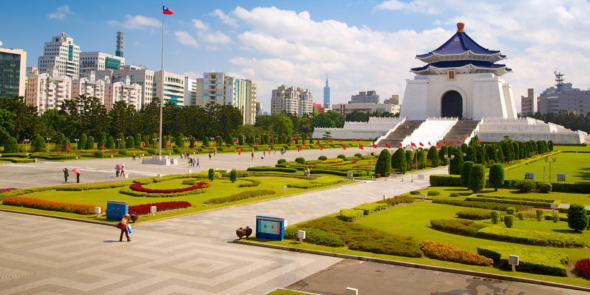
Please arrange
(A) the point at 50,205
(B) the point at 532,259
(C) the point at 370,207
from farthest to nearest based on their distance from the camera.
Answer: (C) the point at 370,207 < (A) the point at 50,205 < (B) the point at 532,259

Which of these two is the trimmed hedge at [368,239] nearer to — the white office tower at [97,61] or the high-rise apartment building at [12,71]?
the high-rise apartment building at [12,71]

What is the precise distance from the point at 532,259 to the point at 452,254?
1788mm

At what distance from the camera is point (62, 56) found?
497 feet

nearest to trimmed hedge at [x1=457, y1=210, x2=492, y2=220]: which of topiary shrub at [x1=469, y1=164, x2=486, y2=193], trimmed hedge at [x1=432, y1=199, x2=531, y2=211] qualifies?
trimmed hedge at [x1=432, y1=199, x2=531, y2=211]

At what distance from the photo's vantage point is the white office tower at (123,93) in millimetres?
111875

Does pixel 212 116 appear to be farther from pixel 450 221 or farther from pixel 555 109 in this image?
pixel 555 109

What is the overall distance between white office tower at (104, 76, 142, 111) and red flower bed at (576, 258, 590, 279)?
11066cm

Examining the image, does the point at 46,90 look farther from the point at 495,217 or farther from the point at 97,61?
the point at 495,217

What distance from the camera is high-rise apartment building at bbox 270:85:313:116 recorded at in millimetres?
187075

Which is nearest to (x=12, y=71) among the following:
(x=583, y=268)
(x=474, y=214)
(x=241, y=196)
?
(x=241, y=196)

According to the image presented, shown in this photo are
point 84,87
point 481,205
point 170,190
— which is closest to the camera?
point 481,205

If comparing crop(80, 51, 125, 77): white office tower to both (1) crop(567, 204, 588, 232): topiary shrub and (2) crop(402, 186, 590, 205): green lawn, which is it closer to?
(2) crop(402, 186, 590, 205): green lawn

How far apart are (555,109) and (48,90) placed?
555 ft

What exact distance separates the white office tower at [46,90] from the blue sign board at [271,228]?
325ft
